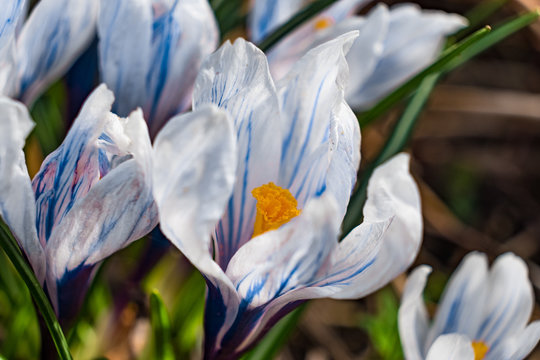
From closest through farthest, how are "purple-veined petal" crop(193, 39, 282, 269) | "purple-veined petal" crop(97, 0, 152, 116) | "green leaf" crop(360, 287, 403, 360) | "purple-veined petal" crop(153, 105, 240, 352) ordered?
"purple-veined petal" crop(153, 105, 240, 352)
"purple-veined petal" crop(193, 39, 282, 269)
"purple-veined petal" crop(97, 0, 152, 116)
"green leaf" crop(360, 287, 403, 360)

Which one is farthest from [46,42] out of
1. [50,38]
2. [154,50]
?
[154,50]

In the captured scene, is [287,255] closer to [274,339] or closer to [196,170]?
[196,170]

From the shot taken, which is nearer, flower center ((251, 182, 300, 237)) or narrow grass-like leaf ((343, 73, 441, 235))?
flower center ((251, 182, 300, 237))

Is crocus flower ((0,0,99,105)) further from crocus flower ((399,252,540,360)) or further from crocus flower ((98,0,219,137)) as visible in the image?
crocus flower ((399,252,540,360))

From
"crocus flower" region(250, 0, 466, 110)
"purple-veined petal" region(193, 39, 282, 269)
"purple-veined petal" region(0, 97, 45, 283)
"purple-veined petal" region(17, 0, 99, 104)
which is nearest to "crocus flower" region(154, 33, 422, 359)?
"purple-veined petal" region(193, 39, 282, 269)

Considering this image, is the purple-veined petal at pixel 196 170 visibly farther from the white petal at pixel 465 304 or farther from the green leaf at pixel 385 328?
the green leaf at pixel 385 328

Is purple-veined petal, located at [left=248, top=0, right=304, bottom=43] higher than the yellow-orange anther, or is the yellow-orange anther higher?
purple-veined petal, located at [left=248, top=0, right=304, bottom=43]

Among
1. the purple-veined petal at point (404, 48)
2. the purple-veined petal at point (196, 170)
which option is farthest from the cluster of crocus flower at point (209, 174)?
the purple-veined petal at point (404, 48)
